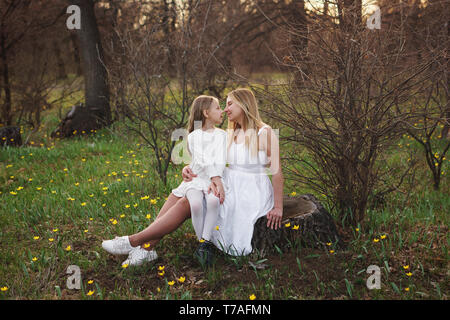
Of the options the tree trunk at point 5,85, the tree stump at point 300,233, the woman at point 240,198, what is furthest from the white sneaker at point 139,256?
the tree trunk at point 5,85

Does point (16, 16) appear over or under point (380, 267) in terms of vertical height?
over

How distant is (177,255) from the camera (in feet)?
10.5

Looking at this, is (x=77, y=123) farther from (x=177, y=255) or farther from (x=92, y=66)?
(x=177, y=255)

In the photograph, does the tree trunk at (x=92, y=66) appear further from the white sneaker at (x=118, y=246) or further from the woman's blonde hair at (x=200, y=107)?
the white sneaker at (x=118, y=246)

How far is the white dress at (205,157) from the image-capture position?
314cm

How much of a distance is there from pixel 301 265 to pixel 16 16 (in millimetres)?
8679

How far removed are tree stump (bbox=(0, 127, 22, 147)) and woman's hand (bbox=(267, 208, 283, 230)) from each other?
20.6ft

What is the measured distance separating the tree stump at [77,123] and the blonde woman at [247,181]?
19.1 feet

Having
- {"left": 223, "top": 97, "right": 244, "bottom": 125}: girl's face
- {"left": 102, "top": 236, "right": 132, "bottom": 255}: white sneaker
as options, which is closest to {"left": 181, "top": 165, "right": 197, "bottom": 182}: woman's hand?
{"left": 223, "top": 97, "right": 244, "bottom": 125}: girl's face

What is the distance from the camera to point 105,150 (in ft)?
23.4

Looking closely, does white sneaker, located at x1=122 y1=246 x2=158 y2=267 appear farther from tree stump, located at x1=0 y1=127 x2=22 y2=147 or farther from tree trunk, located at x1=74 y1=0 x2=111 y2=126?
tree trunk, located at x1=74 y1=0 x2=111 y2=126

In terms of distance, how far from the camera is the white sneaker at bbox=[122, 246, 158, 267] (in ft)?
10.1
